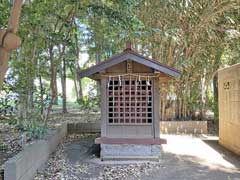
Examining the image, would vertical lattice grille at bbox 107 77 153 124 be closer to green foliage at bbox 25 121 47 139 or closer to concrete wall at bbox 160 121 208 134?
green foliage at bbox 25 121 47 139

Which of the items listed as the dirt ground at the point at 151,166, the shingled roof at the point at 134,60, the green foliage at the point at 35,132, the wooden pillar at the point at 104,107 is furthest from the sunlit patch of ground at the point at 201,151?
the green foliage at the point at 35,132

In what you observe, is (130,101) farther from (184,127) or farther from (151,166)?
(184,127)

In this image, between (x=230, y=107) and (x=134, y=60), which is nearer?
(x=134, y=60)

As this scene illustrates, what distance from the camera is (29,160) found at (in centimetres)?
512

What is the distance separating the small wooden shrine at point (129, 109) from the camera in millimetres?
6977

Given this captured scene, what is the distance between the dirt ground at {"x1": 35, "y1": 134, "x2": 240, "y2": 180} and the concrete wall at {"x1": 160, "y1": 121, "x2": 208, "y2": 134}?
2.79 metres

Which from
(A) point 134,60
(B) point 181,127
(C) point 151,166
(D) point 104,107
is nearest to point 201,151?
(C) point 151,166

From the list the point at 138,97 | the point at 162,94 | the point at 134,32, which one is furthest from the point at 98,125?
the point at 134,32

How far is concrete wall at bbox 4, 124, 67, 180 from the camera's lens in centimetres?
418

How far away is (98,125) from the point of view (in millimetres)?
11250

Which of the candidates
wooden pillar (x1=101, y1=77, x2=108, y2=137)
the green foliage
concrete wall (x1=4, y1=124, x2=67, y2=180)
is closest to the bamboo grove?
the green foliage

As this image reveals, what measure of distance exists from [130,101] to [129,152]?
1.19m

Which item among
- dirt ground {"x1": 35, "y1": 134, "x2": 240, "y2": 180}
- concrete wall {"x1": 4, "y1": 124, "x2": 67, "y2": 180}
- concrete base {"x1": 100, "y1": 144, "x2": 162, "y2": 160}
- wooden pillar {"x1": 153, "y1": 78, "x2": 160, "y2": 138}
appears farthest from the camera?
wooden pillar {"x1": 153, "y1": 78, "x2": 160, "y2": 138}

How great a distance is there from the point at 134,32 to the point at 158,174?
120 inches
